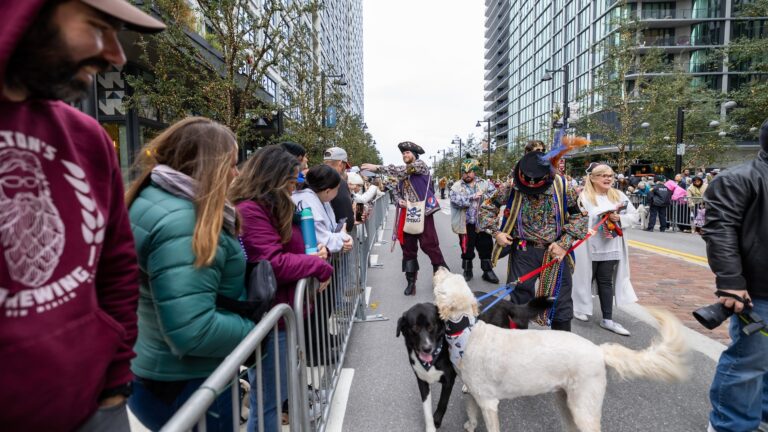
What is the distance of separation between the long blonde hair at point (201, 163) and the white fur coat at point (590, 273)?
4197 millimetres

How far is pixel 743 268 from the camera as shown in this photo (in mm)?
2543

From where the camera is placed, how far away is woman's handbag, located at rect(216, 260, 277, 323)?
180 cm

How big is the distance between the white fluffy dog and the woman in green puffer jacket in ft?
4.64

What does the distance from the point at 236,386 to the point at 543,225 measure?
3.15 m

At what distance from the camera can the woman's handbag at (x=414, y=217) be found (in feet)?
21.1

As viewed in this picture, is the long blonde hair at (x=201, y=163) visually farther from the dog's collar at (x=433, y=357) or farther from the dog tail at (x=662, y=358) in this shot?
the dog tail at (x=662, y=358)

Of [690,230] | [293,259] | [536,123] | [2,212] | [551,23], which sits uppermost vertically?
[551,23]

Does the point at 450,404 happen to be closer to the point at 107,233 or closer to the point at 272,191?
the point at 272,191

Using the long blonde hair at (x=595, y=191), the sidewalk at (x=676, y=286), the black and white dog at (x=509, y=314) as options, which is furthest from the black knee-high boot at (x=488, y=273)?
the black and white dog at (x=509, y=314)

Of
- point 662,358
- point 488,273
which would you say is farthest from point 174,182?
point 488,273

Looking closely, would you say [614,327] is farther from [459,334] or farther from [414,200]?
[414,200]

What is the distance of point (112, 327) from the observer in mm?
1004

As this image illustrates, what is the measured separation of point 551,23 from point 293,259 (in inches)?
3265

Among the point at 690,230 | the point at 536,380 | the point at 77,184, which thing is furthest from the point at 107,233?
the point at 690,230
